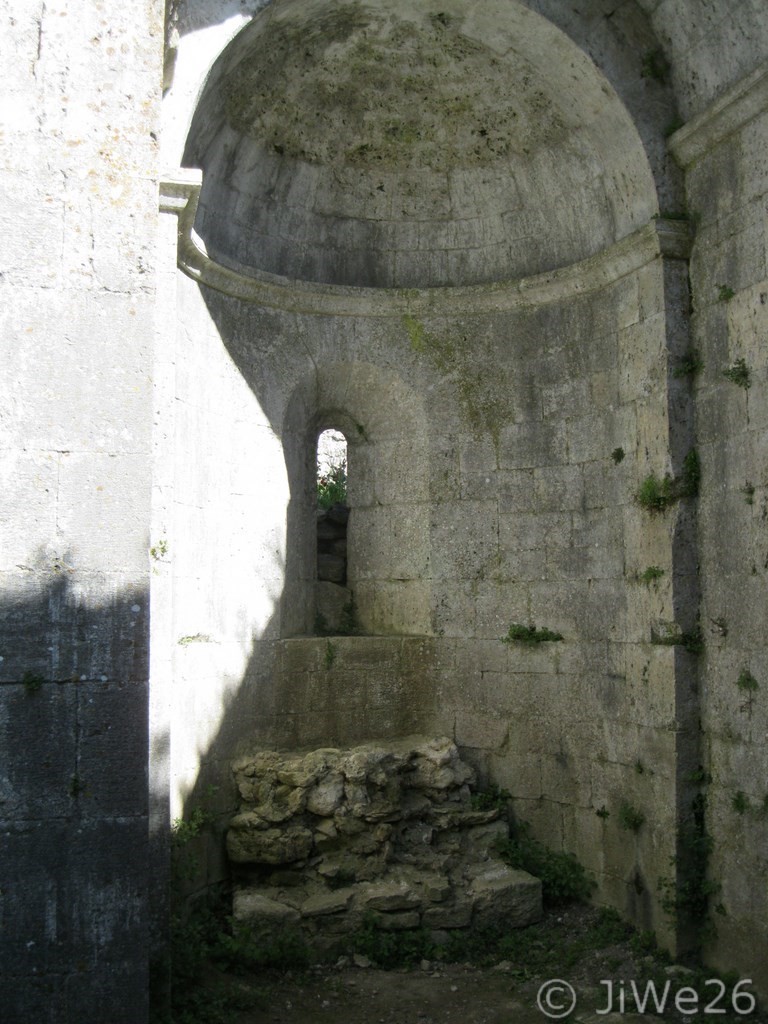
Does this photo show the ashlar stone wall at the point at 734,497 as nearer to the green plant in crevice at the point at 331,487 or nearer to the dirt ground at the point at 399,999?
the dirt ground at the point at 399,999

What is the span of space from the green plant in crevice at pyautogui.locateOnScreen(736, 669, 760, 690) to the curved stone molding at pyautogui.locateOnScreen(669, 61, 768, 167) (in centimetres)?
369

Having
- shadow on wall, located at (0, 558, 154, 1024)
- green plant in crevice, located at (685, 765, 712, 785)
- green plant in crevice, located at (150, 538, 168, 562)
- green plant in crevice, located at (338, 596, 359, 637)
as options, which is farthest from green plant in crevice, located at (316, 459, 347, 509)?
shadow on wall, located at (0, 558, 154, 1024)

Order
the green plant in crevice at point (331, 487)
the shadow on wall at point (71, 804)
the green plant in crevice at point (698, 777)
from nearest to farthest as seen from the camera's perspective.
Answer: the shadow on wall at point (71, 804)
the green plant in crevice at point (698, 777)
the green plant in crevice at point (331, 487)

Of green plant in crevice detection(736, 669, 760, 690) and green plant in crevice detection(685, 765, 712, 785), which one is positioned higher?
green plant in crevice detection(736, 669, 760, 690)

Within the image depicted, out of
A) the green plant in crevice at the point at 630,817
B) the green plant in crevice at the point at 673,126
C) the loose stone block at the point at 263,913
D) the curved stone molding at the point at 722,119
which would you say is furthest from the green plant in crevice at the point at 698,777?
the green plant in crevice at the point at 673,126

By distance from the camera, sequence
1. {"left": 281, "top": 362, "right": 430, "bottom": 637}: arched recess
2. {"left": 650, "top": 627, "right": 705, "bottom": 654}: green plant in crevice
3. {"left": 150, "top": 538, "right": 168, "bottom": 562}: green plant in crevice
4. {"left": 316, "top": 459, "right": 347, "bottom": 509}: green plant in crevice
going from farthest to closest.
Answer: {"left": 316, "top": 459, "right": 347, "bottom": 509}: green plant in crevice
{"left": 281, "top": 362, "right": 430, "bottom": 637}: arched recess
{"left": 650, "top": 627, "right": 705, "bottom": 654}: green plant in crevice
{"left": 150, "top": 538, "right": 168, "bottom": 562}: green plant in crevice

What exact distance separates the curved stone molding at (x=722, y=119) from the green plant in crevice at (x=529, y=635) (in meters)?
3.80

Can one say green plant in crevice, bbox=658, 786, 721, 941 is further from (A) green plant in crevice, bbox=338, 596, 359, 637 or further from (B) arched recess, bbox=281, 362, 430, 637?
(A) green plant in crevice, bbox=338, 596, 359, 637

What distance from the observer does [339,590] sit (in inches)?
366

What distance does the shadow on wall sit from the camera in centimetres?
404

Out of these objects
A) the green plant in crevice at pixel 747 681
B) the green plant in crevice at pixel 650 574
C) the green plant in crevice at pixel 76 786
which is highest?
the green plant in crevice at pixel 650 574

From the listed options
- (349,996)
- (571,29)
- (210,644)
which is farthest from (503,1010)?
(571,29)

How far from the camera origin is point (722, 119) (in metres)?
6.99

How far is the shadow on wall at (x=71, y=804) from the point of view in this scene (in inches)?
159
